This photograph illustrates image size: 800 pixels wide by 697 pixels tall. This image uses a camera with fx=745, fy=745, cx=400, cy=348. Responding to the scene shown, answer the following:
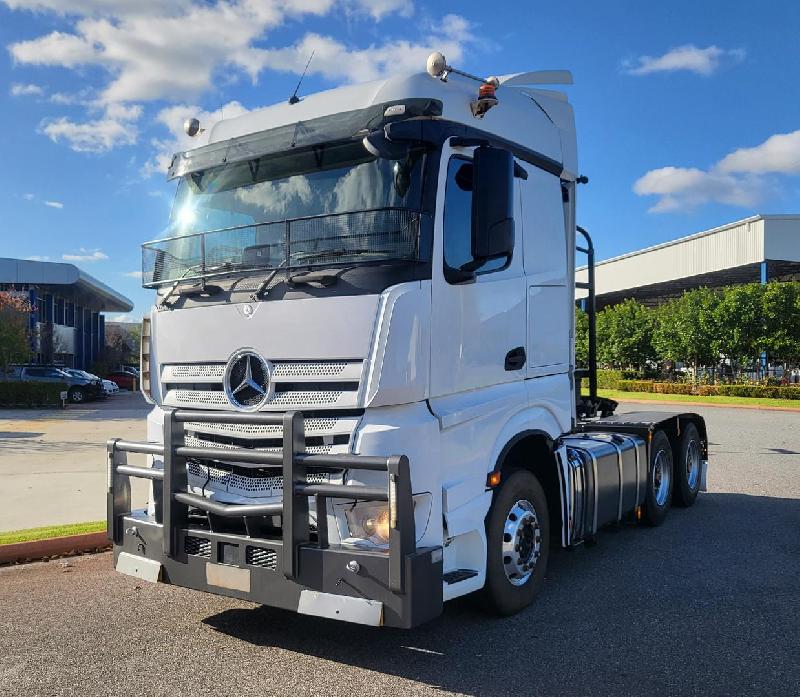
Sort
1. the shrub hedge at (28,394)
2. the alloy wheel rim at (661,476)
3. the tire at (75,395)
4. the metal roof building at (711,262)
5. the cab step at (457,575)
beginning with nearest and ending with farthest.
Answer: the cab step at (457,575) → the alloy wheel rim at (661,476) → the shrub hedge at (28,394) → the tire at (75,395) → the metal roof building at (711,262)

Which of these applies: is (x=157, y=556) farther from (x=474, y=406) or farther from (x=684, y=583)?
(x=684, y=583)

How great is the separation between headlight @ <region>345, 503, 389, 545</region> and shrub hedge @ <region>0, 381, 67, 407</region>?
1125 inches

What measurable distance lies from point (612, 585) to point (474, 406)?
2226mm

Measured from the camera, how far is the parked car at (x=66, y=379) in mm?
32750

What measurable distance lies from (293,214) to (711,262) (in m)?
45.4

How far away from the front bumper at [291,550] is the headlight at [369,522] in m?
0.11

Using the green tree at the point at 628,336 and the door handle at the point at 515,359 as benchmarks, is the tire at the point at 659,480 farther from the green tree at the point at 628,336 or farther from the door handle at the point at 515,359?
the green tree at the point at 628,336

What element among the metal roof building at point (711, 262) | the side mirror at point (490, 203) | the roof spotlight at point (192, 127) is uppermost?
the metal roof building at point (711, 262)

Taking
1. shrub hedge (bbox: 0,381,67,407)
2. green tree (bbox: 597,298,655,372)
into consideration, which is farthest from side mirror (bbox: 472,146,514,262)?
green tree (bbox: 597,298,655,372)

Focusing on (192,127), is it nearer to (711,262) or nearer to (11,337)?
(11,337)

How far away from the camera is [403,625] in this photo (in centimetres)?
363

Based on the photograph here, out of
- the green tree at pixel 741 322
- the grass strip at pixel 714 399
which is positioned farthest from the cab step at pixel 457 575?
the green tree at pixel 741 322

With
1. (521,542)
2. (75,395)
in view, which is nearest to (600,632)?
(521,542)

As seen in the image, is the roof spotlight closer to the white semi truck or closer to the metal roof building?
the white semi truck
